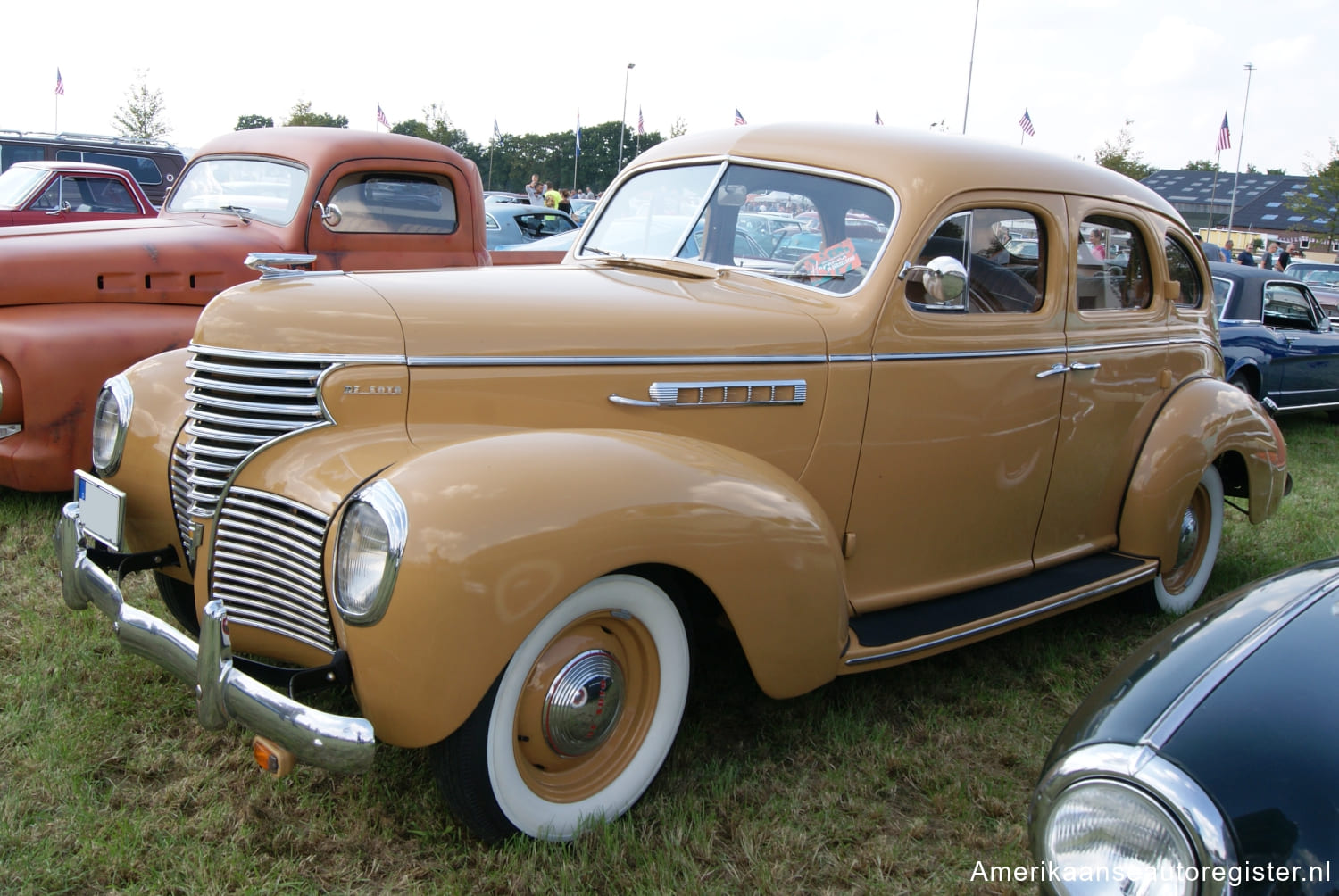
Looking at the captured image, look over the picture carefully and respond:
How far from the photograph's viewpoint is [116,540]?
273cm

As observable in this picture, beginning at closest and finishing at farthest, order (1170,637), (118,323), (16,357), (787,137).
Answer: (1170,637) < (787,137) < (16,357) < (118,323)

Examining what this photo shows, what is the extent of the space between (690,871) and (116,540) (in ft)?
5.82

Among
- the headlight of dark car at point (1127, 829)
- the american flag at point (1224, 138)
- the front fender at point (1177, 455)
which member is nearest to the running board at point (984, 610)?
the front fender at point (1177, 455)

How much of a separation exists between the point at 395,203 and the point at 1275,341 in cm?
700

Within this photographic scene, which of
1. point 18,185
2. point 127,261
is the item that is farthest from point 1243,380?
point 18,185

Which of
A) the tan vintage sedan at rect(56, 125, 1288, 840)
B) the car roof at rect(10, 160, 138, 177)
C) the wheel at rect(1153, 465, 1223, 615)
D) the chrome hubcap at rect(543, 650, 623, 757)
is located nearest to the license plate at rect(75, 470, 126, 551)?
the tan vintage sedan at rect(56, 125, 1288, 840)

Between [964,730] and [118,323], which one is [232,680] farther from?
[118,323]

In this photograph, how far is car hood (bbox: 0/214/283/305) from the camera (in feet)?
15.7

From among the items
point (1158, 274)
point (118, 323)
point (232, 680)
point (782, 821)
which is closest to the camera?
point (232, 680)

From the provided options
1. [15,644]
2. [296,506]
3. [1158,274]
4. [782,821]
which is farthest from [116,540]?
[1158,274]

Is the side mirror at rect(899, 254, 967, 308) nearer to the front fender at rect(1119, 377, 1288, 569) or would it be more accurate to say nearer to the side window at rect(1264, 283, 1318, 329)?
the front fender at rect(1119, 377, 1288, 569)

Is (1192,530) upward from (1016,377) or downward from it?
downward

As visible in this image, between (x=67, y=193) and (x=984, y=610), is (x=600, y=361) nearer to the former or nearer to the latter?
(x=984, y=610)

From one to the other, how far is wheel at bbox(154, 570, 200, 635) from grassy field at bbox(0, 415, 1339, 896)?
0.68ft
